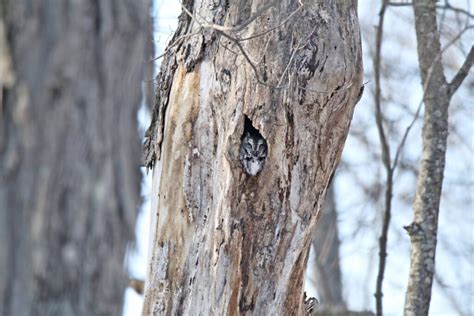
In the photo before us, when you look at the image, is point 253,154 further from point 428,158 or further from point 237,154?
point 428,158

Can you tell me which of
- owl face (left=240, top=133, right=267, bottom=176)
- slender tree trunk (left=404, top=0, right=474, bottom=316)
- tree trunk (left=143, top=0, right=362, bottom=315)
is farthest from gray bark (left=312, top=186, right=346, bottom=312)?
owl face (left=240, top=133, right=267, bottom=176)

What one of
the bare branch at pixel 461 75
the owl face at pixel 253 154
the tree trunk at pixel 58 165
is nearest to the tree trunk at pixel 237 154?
the owl face at pixel 253 154

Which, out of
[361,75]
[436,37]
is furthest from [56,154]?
[436,37]

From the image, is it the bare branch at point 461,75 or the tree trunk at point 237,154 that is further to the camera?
the bare branch at point 461,75

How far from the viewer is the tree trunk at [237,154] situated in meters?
3.80

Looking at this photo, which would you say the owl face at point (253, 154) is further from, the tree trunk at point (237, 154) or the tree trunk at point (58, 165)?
the tree trunk at point (58, 165)

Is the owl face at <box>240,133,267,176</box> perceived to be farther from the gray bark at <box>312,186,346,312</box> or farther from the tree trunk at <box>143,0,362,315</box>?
the gray bark at <box>312,186,346,312</box>

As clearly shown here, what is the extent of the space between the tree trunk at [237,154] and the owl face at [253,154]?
0.08 ft

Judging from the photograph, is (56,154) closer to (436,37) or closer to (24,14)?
(24,14)

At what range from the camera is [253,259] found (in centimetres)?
381

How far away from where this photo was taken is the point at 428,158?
19.2ft

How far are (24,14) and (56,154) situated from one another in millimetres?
286

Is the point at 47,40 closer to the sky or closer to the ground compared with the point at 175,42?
closer to the ground

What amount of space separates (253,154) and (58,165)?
1.69 meters
